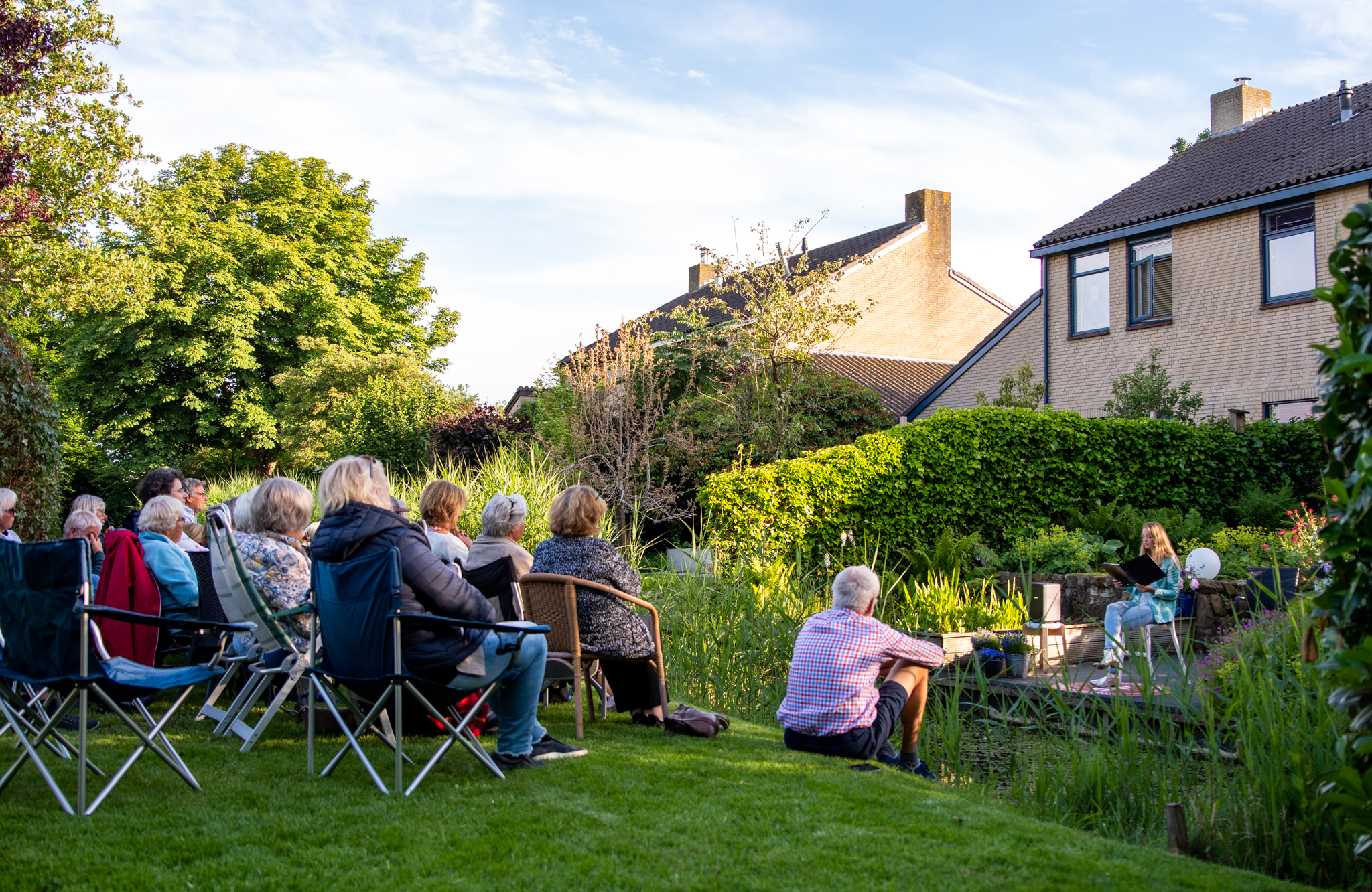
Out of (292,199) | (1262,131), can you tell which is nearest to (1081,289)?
(1262,131)

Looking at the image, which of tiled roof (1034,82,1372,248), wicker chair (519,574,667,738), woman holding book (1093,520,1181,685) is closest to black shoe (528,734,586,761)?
wicker chair (519,574,667,738)

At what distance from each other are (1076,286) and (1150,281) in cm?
149

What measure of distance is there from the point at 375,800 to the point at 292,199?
32.2m

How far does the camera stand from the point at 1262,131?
20875 mm

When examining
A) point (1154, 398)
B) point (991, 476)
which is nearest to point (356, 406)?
point (991, 476)

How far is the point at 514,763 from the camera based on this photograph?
4914 millimetres

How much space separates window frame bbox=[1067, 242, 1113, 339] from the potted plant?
482 inches

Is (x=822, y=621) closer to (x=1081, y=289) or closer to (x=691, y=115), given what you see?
(x=691, y=115)

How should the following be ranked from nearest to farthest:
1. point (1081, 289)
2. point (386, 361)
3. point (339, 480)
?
point (339, 480) < point (1081, 289) < point (386, 361)

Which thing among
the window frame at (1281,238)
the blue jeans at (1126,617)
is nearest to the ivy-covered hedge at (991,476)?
the window frame at (1281,238)

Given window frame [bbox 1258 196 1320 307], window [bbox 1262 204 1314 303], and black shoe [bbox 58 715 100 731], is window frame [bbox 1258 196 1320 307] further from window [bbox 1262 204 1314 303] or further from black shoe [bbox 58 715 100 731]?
black shoe [bbox 58 715 100 731]

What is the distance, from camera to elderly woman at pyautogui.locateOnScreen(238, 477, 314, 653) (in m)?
5.39

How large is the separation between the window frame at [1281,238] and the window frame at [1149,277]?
1.64 m

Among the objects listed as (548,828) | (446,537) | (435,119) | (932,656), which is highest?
(435,119)
